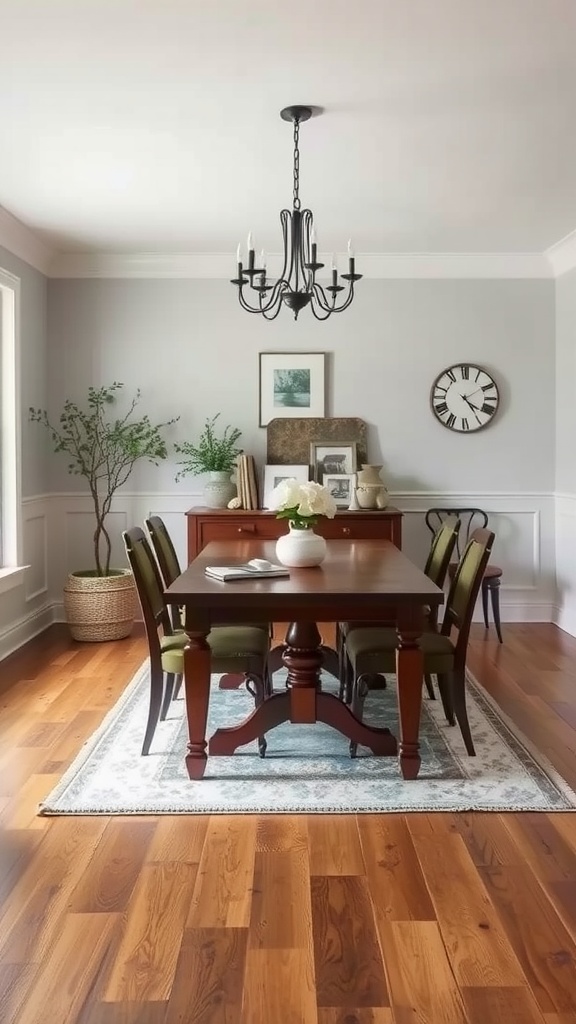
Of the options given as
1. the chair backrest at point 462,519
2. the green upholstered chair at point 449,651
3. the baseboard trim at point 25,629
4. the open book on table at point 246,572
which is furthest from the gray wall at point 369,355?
the open book on table at point 246,572

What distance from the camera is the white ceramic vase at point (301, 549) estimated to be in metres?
3.39

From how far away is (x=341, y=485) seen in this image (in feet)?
18.5

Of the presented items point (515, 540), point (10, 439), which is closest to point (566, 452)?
point (515, 540)

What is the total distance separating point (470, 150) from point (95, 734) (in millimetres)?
2896

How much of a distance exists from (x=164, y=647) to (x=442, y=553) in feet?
4.28

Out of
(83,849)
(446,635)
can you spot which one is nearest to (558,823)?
(446,635)

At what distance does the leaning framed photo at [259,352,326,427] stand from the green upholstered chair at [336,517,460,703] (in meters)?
1.98

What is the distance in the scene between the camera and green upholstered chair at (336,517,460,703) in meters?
3.71

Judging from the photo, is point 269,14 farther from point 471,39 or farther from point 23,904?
point 23,904

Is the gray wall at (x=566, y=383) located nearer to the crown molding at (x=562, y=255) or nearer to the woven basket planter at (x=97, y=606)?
the crown molding at (x=562, y=255)

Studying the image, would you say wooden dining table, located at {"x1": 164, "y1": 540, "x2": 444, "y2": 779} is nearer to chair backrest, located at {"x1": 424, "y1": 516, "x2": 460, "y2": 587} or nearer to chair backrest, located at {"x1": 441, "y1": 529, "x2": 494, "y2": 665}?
chair backrest, located at {"x1": 441, "y1": 529, "x2": 494, "y2": 665}

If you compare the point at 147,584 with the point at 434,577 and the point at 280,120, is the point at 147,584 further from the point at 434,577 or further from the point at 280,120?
the point at 280,120

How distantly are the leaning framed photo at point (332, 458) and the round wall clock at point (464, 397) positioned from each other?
0.64 metres

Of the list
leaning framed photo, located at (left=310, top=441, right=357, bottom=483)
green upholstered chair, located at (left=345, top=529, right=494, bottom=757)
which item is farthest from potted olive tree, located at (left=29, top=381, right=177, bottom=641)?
green upholstered chair, located at (left=345, top=529, right=494, bottom=757)
